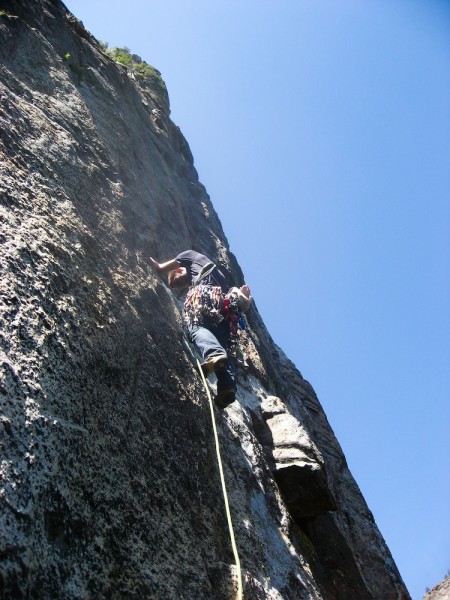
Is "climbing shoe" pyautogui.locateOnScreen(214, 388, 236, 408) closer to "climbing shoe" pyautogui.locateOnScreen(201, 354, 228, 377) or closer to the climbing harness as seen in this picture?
"climbing shoe" pyautogui.locateOnScreen(201, 354, 228, 377)

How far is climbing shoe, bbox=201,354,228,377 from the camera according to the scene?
4.68 m

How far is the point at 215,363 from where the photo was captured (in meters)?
4.68

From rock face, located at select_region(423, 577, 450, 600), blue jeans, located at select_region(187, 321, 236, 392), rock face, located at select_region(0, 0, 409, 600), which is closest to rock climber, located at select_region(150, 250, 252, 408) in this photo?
blue jeans, located at select_region(187, 321, 236, 392)

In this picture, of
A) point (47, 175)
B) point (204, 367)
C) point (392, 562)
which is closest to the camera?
point (47, 175)

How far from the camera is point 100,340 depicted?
355cm

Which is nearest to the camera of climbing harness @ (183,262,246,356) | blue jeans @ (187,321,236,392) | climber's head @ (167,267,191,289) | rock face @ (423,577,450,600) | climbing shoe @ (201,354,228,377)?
climbing shoe @ (201,354,228,377)

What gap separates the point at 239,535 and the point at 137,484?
1.29m

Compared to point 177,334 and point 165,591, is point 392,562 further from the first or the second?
point 165,591

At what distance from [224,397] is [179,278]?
203 cm

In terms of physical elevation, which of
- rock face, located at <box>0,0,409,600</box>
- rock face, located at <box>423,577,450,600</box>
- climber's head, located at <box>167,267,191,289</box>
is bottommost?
rock face, located at <box>423,577,450,600</box>

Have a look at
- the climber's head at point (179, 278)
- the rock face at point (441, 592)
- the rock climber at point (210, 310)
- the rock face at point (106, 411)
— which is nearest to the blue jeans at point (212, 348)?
the rock climber at point (210, 310)

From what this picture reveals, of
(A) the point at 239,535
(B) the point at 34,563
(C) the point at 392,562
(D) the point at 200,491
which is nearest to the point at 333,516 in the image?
(C) the point at 392,562

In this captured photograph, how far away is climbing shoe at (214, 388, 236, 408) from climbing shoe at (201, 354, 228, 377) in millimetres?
255

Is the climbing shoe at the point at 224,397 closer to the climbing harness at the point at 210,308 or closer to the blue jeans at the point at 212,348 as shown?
the blue jeans at the point at 212,348
